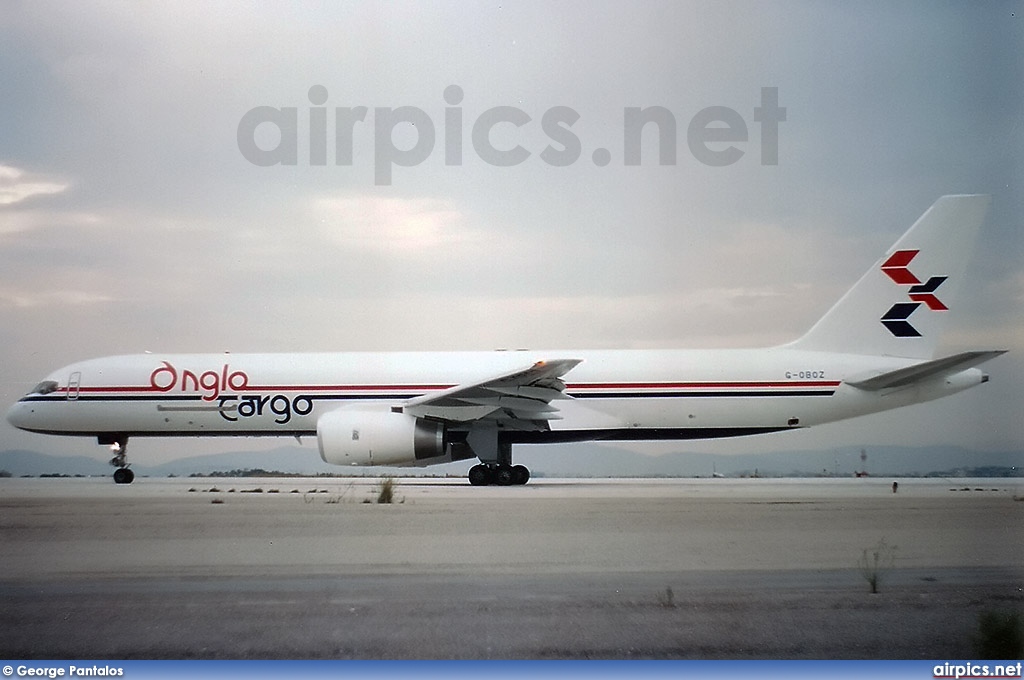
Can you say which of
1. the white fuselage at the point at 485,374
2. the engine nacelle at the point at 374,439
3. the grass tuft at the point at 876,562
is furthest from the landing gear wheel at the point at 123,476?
the grass tuft at the point at 876,562

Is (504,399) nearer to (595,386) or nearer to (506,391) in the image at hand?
(506,391)

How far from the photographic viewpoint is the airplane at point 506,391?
13250 mm

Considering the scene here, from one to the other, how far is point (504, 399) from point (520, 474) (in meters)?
1.36

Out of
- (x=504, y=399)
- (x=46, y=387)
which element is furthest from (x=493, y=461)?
(x=46, y=387)

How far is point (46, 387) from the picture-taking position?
1565 cm

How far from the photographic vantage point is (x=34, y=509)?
10203 millimetres

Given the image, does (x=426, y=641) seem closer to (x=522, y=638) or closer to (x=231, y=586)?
(x=522, y=638)

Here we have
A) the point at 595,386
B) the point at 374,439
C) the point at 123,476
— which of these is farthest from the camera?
the point at 123,476

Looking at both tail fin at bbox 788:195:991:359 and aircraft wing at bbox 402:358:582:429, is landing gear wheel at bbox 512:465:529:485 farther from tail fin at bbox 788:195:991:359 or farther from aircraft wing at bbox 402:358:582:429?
Answer: tail fin at bbox 788:195:991:359

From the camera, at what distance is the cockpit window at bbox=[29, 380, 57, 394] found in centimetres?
1561

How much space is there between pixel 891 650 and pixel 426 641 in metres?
2.44

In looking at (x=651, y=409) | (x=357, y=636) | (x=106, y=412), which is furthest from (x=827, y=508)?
(x=106, y=412)

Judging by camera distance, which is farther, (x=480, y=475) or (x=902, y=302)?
(x=480, y=475)

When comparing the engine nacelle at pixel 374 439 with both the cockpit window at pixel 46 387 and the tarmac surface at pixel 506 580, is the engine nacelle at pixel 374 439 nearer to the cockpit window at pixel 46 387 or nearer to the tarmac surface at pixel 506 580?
the tarmac surface at pixel 506 580
